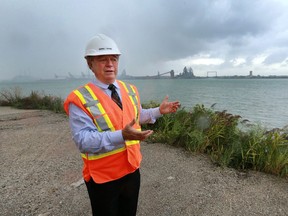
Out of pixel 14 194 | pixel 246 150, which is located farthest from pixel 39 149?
pixel 246 150

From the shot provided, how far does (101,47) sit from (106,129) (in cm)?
54

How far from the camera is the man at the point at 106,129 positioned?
4.54 feet

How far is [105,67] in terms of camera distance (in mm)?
1527

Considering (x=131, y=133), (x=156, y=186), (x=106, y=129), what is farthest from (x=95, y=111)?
(x=156, y=186)

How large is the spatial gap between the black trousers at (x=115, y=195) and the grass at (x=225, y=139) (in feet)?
8.44

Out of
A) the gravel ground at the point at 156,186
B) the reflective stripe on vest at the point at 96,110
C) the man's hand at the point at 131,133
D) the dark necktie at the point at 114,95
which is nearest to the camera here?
the man's hand at the point at 131,133

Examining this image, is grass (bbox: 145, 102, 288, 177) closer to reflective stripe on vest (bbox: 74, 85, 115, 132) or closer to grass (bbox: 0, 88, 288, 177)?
grass (bbox: 0, 88, 288, 177)

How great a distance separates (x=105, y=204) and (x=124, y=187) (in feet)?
0.61

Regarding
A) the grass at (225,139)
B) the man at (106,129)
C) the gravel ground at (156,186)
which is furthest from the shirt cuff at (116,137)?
the grass at (225,139)

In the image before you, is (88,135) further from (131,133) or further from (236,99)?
(236,99)

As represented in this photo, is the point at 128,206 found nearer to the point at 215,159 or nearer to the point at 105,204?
the point at 105,204

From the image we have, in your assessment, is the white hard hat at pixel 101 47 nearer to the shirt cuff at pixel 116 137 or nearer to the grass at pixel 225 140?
the shirt cuff at pixel 116 137

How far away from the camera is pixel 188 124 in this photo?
5.63 m

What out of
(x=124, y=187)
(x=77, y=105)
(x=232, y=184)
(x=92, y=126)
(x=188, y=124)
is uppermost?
(x=77, y=105)
